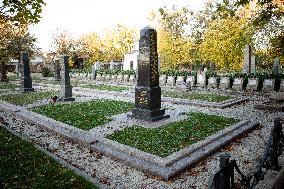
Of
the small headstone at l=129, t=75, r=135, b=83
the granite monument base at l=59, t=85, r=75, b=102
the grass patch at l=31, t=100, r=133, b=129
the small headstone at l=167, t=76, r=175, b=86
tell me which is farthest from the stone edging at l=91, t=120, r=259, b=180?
the small headstone at l=129, t=75, r=135, b=83

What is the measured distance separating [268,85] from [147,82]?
12.0m

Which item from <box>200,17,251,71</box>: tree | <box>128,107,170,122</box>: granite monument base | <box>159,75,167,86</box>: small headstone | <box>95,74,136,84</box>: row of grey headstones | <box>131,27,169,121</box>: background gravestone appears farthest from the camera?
<box>95,74,136,84</box>: row of grey headstones

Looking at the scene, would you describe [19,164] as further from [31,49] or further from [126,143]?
[31,49]

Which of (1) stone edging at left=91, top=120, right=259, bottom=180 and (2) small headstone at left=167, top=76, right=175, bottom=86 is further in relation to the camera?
(2) small headstone at left=167, top=76, right=175, bottom=86

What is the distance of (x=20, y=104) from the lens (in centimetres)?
1533

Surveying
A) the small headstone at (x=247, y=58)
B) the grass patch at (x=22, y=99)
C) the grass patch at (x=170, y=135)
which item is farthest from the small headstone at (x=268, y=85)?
the grass patch at (x=22, y=99)

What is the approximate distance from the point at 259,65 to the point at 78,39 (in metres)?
33.7

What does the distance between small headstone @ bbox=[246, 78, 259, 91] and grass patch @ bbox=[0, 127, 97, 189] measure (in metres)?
16.8

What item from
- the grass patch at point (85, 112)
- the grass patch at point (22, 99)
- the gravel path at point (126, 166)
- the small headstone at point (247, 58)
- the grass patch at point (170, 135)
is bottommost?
the gravel path at point (126, 166)

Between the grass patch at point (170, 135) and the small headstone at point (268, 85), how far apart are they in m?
9.93

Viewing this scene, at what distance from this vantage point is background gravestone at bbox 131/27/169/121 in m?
11.0

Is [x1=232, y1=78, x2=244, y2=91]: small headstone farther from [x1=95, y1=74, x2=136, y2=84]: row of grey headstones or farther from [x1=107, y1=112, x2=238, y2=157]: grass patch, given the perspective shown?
[x1=95, y1=74, x2=136, y2=84]: row of grey headstones

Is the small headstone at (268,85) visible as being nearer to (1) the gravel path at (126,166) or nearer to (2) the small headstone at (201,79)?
(2) the small headstone at (201,79)

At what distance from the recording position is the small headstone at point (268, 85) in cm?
1900
